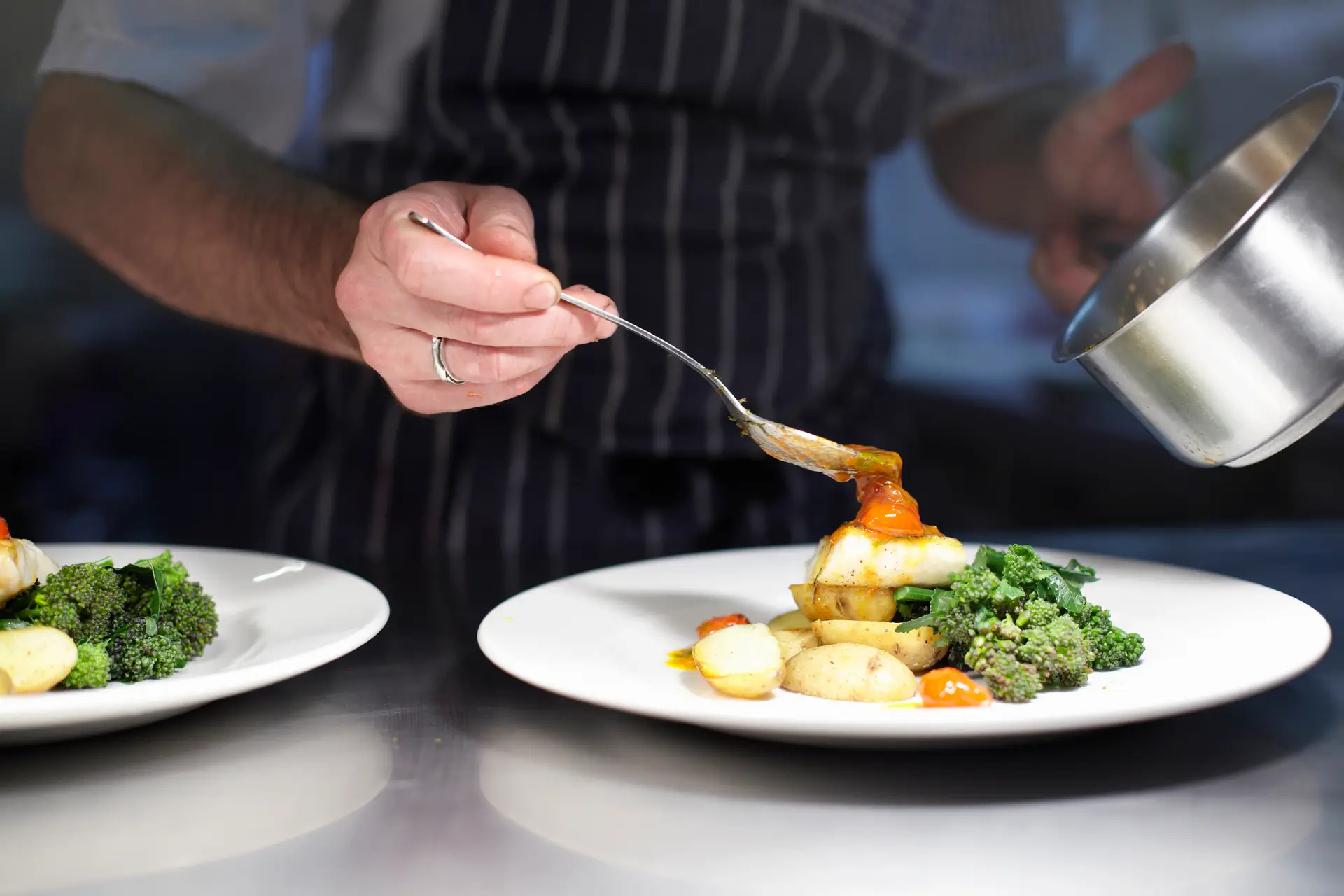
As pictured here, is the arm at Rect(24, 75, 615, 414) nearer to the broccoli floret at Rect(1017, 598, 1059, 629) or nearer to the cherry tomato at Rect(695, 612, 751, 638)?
the cherry tomato at Rect(695, 612, 751, 638)

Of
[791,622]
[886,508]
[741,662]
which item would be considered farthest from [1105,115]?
[741,662]

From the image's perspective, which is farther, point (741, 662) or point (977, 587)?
point (977, 587)

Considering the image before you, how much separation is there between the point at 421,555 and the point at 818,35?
107cm

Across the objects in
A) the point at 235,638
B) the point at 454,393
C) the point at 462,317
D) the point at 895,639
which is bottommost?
the point at 235,638

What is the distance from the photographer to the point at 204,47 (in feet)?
5.90

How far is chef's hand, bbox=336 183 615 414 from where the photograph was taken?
3.63 ft

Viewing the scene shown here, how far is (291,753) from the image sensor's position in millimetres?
1031

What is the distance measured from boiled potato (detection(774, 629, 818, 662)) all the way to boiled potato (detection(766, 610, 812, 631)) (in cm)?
2

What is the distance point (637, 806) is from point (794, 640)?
1.15ft

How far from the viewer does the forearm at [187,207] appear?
5.34ft

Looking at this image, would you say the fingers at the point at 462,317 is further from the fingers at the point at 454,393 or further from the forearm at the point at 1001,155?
the forearm at the point at 1001,155

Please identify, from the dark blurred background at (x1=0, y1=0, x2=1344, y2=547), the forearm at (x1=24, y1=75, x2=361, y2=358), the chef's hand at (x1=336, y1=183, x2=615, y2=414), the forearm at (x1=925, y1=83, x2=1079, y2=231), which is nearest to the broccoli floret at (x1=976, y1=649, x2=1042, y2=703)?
the chef's hand at (x1=336, y1=183, x2=615, y2=414)

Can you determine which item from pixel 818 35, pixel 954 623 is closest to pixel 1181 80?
pixel 818 35

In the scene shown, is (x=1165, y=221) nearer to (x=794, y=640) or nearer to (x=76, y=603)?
(x=794, y=640)
